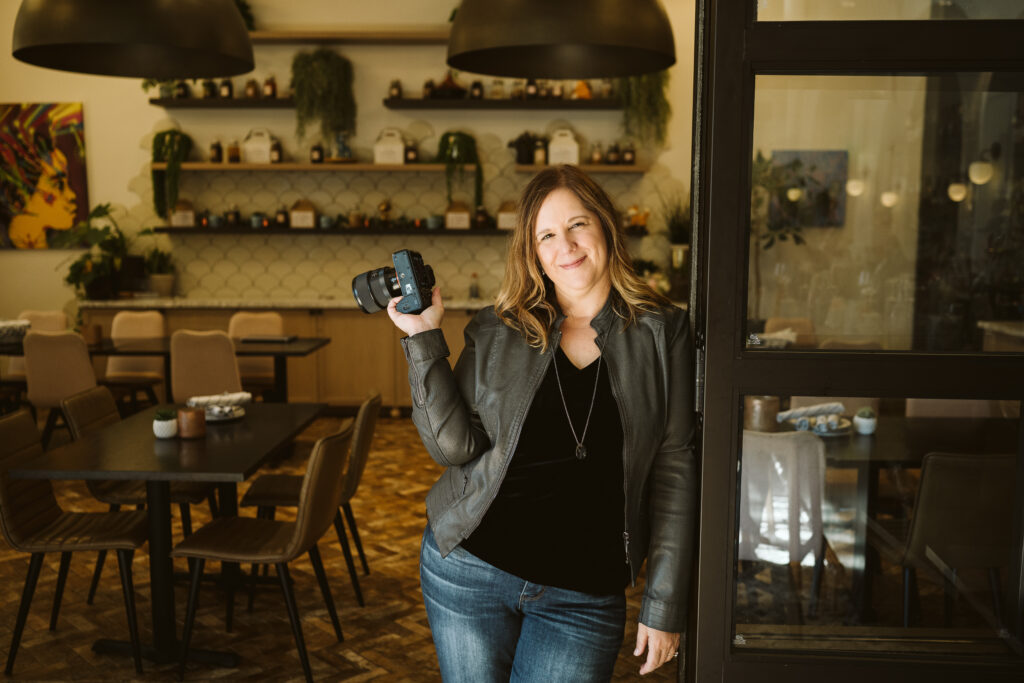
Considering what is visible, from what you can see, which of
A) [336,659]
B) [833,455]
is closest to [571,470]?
[833,455]

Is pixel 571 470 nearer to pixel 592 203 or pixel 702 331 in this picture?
pixel 702 331

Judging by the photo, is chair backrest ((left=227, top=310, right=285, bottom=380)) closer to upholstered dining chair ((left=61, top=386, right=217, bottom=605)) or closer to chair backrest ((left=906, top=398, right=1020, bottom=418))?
upholstered dining chair ((left=61, top=386, right=217, bottom=605))

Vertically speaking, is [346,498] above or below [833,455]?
below

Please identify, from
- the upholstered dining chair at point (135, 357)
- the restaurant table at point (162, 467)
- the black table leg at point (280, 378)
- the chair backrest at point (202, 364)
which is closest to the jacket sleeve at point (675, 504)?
the restaurant table at point (162, 467)

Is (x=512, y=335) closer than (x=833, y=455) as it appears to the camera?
No

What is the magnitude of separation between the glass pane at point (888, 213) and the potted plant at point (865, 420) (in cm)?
10

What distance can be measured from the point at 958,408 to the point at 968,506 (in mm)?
162

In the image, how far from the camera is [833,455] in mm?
1448

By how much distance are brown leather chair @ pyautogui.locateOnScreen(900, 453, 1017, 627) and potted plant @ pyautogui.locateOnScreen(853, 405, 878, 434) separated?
0.33ft

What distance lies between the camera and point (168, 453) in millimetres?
2889

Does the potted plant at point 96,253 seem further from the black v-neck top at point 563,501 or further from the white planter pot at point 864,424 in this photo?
the white planter pot at point 864,424

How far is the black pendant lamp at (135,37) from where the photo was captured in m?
2.78

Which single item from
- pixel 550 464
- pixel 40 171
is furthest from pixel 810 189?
pixel 40 171

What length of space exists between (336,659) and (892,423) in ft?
7.04
